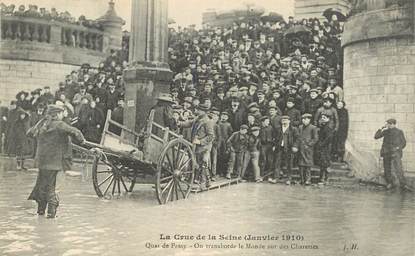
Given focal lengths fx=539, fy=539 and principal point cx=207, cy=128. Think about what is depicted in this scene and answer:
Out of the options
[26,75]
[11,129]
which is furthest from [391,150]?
[26,75]

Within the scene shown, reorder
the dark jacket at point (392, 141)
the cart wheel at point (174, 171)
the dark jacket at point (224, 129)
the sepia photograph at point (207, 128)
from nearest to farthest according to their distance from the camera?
the sepia photograph at point (207, 128) < the cart wheel at point (174, 171) < the dark jacket at point (392, 141) < the dark jacket at point (224, 129)

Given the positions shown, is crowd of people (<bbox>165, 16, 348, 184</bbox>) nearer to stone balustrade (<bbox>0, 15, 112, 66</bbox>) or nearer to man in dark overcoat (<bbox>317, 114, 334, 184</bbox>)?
man in dark overcoat (<bbox>317, 114, 334, 184</bbox>)

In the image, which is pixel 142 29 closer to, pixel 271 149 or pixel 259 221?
pixel 271 149

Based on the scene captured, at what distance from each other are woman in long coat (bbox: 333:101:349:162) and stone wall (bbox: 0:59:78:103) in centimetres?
331

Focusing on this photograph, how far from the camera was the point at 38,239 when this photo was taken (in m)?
3.72

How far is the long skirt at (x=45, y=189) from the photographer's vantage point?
4.30 m

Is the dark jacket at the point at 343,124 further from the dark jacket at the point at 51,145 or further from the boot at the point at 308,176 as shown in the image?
the dark jacket at the point at 51,145

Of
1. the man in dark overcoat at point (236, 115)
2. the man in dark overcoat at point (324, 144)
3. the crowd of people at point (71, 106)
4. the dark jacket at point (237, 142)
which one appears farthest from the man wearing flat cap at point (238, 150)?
the crowd of people at point (71, 106)

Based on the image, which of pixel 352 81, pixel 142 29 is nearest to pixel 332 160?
pixel 352 81

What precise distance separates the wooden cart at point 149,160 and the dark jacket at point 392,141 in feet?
5.98

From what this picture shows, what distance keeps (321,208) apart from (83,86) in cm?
337

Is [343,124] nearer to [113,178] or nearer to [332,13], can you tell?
[332,13]

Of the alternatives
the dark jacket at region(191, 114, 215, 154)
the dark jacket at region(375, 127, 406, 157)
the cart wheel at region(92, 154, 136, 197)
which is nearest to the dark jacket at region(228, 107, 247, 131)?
the dark jacket at region(191, 114, 215, 154)

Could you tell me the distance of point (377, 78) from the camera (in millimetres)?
5547
